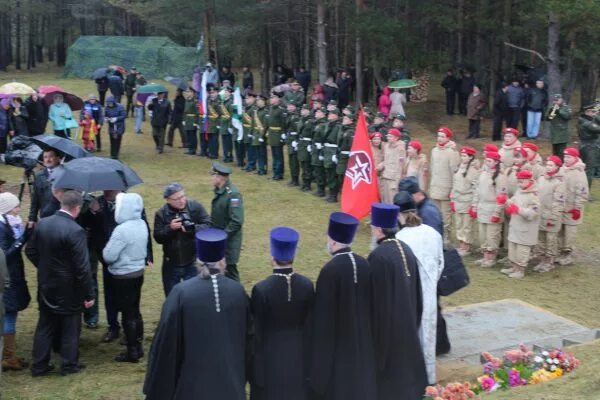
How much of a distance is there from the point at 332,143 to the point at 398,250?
346 inches

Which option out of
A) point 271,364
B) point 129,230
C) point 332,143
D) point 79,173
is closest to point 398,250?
point 271,364

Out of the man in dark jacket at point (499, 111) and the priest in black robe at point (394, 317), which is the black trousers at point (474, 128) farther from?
the priest in black robe at point (394, 317)

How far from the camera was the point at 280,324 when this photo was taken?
521 cm

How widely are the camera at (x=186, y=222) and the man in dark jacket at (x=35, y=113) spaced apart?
11223mm

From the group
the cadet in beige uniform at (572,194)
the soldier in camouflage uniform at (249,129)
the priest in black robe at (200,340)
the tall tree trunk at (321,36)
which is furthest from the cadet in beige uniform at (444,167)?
the tall tree trunk at (321,36)

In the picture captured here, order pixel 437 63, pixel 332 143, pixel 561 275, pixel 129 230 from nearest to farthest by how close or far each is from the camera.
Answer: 1. pixel 129 230
2. pixel 561 275
3. pixel 332 143
4. pixel 437 63

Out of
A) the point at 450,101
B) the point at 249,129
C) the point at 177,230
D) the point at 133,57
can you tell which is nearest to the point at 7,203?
the point at 177,230

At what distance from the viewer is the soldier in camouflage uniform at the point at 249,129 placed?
17281mm

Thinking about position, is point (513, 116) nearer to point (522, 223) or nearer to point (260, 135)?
point (260, 135)

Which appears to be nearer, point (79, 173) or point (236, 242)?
point (79, 173)

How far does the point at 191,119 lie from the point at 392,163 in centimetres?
813

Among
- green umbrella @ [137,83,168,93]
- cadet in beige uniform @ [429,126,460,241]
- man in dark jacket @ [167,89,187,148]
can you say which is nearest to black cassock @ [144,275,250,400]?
cadet in beige uniform @ [429,126,460,241]

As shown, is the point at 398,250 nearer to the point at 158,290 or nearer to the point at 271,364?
the point at 271,364

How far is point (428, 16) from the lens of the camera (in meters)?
26.0
